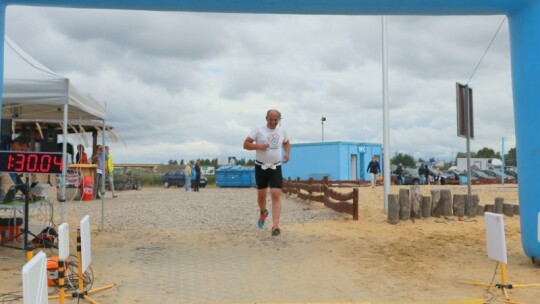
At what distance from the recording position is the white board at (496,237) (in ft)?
15.3

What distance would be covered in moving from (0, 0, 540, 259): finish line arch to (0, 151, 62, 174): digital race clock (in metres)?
1.16

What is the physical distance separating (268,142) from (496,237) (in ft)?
12.2

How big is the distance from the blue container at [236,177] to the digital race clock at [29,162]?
24.5 meters

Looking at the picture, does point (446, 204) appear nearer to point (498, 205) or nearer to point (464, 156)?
point (498, 205)

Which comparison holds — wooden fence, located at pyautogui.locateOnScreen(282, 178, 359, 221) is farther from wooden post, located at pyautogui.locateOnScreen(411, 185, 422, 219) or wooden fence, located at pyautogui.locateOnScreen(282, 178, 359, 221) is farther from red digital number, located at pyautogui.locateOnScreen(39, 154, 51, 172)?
red digital number, located at pyautogui.locateOnScreen(39, 154, 51, 172)

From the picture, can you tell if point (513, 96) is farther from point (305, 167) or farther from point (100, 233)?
point (305, 167)

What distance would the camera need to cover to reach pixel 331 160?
30.2 meters

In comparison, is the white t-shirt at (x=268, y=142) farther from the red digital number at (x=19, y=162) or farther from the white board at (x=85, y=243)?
the white board at (x=85, y=243)

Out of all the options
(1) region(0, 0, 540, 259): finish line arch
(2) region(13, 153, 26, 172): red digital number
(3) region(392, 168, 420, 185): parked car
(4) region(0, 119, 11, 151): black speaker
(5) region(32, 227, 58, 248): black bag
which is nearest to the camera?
(1) region(0, 0, 540, 259): finish line arch

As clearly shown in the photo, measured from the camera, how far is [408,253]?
262 inches

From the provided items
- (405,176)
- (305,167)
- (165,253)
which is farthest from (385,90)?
(405,176)

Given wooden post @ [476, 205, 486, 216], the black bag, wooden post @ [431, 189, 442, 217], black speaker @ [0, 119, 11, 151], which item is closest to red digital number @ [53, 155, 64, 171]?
the black bag

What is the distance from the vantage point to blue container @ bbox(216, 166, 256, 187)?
3098 centimetres

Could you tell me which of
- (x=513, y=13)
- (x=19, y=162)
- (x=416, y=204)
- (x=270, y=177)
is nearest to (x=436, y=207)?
(x=416, y=204)
